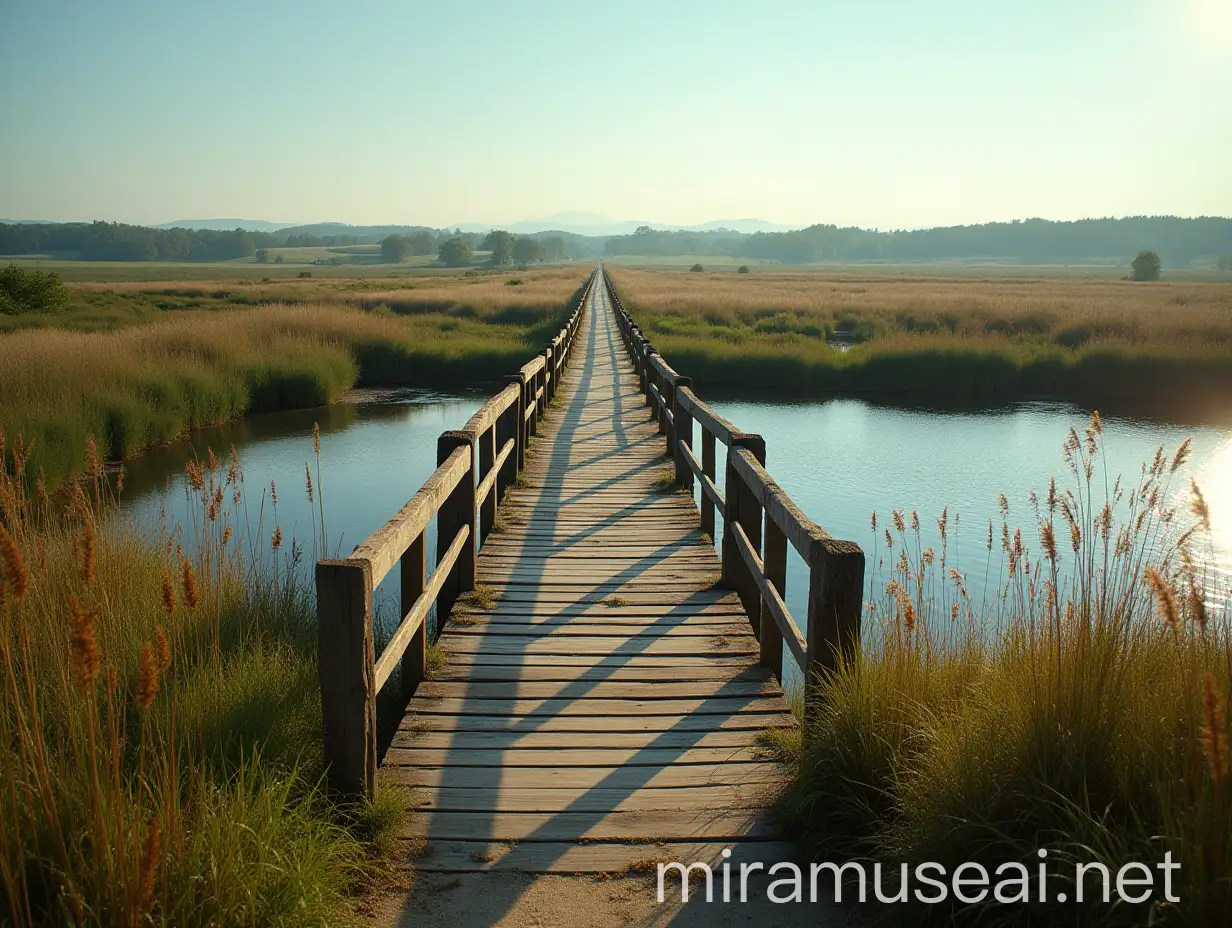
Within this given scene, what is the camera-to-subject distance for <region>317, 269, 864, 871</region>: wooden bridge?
10.9 feet

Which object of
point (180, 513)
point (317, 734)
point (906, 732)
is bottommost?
point (180, 513)

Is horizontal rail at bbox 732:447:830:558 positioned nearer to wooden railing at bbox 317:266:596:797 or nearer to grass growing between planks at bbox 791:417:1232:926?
grass growing between planks at bbox 791:417:1232:926

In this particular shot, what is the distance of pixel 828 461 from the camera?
1614 centimetres

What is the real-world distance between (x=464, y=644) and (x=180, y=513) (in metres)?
7.96

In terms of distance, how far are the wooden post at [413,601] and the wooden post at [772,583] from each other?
1690mm

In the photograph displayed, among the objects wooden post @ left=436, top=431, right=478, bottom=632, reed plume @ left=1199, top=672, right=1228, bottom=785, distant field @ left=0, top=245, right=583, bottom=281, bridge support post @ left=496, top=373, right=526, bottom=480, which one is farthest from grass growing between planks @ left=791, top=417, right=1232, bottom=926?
distant field @ left=0, top=245, right=583, bottom=281

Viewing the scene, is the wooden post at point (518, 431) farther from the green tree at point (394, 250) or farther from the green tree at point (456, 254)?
the green tree at point (394, 250)

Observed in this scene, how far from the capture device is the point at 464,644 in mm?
5301

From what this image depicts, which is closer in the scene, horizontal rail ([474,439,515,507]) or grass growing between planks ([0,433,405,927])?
grass growing between planks ([0,433,405,927])

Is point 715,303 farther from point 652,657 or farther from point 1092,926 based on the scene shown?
point 1092,926

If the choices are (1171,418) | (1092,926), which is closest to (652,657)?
(1092,926)

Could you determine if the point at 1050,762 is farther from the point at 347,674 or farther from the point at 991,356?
the point at 991,356

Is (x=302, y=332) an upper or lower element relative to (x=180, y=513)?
upper

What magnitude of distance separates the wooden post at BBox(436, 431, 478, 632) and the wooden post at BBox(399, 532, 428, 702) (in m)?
0.90
